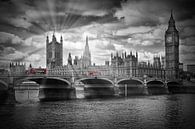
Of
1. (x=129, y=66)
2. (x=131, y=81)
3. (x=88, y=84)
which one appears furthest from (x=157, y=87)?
(x=88, y=84)

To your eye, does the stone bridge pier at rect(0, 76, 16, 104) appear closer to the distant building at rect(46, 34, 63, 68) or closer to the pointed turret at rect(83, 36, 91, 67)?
the pointed turret at rect(83, 36, 91, 67)

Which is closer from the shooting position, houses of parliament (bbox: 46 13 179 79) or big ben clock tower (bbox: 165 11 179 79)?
houses of parliament (bbox: 46 13 179 79)

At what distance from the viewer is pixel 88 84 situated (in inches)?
1724

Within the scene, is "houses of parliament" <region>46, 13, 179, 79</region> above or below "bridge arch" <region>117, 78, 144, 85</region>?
above

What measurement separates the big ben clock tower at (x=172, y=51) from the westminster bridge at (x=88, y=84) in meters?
21.3

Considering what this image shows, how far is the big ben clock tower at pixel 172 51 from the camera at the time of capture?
7475 centimetres

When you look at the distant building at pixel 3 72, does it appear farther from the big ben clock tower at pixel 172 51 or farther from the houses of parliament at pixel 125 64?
the big ben clock tower at pixel 172 51

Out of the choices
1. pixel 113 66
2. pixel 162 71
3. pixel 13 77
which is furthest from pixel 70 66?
pixel 13 77

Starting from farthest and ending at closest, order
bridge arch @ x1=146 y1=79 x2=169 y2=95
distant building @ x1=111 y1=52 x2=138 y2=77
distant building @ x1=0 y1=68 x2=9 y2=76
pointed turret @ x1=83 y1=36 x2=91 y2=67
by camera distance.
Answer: pointed turret @ x1=83 y1=36 x2=91 y2=67
distant building @ x1=111 y1=52 x2=138 y2=77
bridge arch @ x1=146 y1=79 x2=169 y2=95
distant building @ x1=0 y1=68 x2=9 y2=76

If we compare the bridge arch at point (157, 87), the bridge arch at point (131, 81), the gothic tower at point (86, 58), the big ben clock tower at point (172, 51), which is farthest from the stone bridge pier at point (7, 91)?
the big ben clock tower at point (172, 51)

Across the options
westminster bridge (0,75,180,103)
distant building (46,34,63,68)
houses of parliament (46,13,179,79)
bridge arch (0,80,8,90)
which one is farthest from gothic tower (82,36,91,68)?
bridge arch (0,80,8,90)

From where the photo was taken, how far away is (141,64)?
65938 millimetres

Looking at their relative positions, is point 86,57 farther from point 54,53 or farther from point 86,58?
point 54,53

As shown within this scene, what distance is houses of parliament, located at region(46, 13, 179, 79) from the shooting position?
63.4 metres
